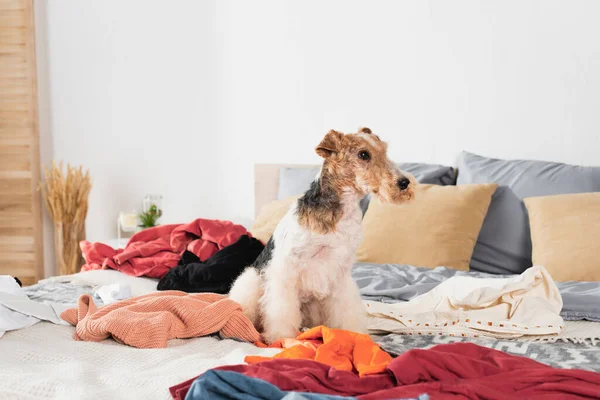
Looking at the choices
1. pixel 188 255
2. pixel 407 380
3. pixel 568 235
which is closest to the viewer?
pixel 407 380

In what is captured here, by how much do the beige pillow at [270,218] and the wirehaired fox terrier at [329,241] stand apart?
120 cm

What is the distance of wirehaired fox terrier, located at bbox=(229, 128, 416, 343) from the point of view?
2.16 metres

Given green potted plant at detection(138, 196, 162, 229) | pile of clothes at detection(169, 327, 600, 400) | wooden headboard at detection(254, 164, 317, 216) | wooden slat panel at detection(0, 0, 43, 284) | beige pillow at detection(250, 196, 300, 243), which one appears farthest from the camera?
wooden slat panel at detection(0, 0, 43, 284)

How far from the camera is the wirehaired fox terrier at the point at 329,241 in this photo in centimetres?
216

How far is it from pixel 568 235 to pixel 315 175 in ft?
4.17

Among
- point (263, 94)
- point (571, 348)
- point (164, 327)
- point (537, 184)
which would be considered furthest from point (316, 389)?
point (263, 94)

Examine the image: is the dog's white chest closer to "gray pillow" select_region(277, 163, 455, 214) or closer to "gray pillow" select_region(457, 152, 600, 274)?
"gray pillow" select_region(457, 152, 600, 274)

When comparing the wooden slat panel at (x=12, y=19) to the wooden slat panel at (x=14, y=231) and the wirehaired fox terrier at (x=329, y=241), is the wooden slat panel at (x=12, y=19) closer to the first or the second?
the wooden slat panel at (x=14, y=231)

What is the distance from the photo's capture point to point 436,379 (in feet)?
5.03

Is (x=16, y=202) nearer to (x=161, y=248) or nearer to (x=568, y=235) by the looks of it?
(x=161, y=248)

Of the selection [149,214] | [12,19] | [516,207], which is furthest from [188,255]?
[12,19]

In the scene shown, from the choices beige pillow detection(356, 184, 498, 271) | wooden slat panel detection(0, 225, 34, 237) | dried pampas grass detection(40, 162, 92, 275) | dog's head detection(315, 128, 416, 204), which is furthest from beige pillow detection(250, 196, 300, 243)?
wooden slat panel detection(0, 225, 34, 237)

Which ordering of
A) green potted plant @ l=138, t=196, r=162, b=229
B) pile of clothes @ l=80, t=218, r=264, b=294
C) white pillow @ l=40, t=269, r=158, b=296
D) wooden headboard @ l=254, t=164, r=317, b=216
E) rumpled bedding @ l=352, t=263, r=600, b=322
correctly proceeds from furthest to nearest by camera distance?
green potted plant @ l=138, t=196, r=162, b=229 → wooden headboard @ l=254, t=164, r=317, b=216 → white pillow @ l=40, t=269, r=158, b=296 → pile of clothes @ l=80, t=218, r=264, b=294 → rumpled bedding @ l=352, t=263, r=600, b=322

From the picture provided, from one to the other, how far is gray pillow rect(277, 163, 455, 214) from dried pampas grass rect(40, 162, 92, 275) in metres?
1.42
